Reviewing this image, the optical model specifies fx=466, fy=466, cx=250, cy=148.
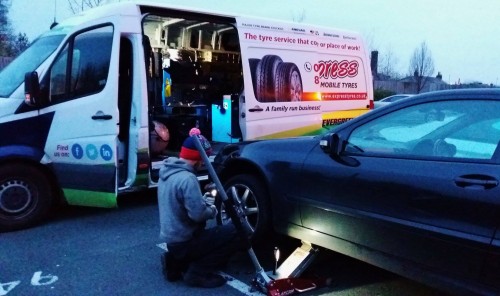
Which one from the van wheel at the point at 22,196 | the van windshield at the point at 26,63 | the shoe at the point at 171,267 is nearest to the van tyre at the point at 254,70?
the van windshield at the point at 26,63

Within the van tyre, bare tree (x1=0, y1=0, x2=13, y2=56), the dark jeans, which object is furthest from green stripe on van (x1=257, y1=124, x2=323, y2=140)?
bare tree (x1=0, y1=0, x2=13, y2=56)

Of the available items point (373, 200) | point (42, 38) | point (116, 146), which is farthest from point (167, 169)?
point (42, 38)

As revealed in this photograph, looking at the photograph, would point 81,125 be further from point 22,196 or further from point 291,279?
point 291,279

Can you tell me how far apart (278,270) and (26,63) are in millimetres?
3923

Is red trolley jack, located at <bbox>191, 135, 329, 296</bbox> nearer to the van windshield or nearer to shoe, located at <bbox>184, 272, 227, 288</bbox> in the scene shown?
shoe, located at <bbox>184, 272, 227, 288</bbox>

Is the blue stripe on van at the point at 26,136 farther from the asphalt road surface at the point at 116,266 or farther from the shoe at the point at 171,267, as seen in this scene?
the shoe at the point at 171,267

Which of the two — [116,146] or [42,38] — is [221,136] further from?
[42,38]

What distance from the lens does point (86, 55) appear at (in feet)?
18.0

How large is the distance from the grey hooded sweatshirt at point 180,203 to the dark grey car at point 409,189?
75 cm

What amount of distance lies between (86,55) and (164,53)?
305 centimetres

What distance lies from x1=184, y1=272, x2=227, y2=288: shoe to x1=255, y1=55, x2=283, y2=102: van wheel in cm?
346

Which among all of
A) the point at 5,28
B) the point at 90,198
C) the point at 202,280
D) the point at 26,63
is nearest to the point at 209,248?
the point at 202,280

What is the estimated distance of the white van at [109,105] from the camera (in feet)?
16.8

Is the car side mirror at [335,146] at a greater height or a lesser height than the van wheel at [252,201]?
greater
